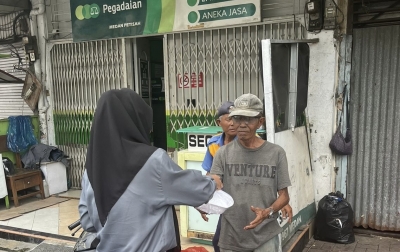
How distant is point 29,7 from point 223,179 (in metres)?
5.70

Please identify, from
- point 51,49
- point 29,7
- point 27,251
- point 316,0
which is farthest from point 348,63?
point 29,7

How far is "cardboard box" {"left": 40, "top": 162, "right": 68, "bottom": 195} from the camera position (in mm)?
6023

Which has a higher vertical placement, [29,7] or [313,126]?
[29,7]

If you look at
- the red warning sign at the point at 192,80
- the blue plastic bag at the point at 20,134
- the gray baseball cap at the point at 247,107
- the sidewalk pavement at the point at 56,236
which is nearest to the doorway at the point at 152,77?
the red warning sign at the point at 192,80

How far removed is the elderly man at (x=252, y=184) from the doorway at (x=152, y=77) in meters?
3.81

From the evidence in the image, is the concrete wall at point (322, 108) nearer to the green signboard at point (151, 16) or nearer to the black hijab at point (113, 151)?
the green signboard at point (151, 16)

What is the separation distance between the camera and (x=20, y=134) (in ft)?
20.2

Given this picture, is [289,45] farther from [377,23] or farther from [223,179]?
[223,179]

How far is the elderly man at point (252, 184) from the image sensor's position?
82.8 inches

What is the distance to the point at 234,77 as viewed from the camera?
15.4ft

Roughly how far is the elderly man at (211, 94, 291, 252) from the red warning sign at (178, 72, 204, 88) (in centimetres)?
287

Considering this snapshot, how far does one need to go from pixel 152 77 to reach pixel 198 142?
→ 2611 mm

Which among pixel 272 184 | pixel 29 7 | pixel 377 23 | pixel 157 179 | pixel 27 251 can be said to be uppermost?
pixel 29 7

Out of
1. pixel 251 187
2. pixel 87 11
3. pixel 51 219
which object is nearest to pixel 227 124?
pixel 251 187
